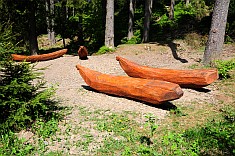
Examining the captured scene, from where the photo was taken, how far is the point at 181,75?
7297mm

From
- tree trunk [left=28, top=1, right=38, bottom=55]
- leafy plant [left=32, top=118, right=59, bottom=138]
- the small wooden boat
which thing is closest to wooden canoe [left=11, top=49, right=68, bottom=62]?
the small wooden boat

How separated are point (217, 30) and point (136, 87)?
5.73 meters

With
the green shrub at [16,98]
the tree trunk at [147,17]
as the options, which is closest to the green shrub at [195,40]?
the tree trunk at [147,17]

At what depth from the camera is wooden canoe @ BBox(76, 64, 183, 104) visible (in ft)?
18.5

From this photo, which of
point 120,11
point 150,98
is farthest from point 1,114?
point 120,11

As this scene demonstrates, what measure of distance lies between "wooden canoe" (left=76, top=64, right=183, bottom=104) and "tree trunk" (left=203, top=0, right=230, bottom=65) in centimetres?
510

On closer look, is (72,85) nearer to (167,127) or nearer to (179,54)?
(167,127)

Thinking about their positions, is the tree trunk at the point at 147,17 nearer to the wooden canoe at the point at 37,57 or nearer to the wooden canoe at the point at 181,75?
the wooden canoe at the point at 37,57

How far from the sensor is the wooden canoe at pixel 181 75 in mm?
6916

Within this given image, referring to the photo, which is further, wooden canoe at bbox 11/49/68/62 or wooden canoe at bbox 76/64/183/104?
wooden canoe at bbox 11/49/68/62

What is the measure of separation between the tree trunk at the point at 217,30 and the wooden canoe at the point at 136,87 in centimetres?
510

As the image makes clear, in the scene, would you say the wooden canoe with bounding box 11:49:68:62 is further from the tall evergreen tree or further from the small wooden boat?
the tall evergreen tree

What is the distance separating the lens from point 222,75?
839cm

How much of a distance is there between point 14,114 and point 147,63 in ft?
30.4
